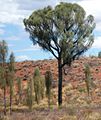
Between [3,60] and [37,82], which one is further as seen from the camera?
[37,82]

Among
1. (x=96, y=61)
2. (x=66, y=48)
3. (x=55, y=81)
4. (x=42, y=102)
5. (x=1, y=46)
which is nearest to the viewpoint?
(x=1, y=46)

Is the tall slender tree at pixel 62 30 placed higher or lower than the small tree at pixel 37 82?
higher

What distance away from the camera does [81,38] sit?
49.2m

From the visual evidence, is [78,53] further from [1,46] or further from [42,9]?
[1,46]

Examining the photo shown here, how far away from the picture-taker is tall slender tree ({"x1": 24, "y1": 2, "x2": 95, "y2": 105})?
48.2 metres

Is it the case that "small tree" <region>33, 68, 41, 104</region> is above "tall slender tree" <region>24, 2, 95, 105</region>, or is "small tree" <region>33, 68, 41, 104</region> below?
below

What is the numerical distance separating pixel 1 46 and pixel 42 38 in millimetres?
13141

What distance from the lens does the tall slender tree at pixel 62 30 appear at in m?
48.2

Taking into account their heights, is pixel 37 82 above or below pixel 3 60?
below

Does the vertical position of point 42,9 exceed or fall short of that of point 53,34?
it exceeds it

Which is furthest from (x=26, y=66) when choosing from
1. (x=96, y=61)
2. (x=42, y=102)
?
(x=42, y=102)

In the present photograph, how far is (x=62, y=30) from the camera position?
48.2 metres

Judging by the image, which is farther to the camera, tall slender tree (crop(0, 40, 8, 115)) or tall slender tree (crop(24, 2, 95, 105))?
tall slender tree (crop(24, 2, 95, 105))

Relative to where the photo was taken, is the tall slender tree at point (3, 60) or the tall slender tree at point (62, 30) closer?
the tall slender tree at point (3, 60)
